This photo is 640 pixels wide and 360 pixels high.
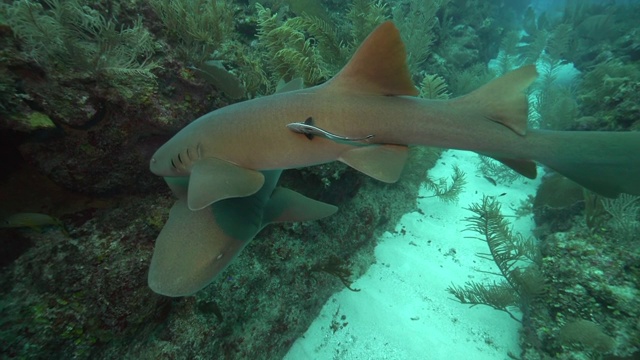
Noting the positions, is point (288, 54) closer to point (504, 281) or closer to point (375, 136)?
point (375, 136)

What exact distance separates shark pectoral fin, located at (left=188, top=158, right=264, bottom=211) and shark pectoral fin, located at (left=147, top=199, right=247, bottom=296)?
0.42 m

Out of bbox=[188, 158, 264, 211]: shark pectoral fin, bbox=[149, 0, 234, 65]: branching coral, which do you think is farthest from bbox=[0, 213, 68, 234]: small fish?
bbox=[149, 0, 234, 65]: branching coral

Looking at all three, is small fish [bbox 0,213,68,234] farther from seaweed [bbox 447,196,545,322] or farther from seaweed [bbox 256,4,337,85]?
seaweed [bbox 447,196,545,322]

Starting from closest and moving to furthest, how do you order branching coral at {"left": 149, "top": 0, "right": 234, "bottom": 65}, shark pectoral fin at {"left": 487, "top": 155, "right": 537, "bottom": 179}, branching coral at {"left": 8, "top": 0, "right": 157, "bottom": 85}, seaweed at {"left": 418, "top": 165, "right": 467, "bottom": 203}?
shark pectoral fin at {"left": 487, "top": 155, "right": 537, "bottom": 179} → branching coral at {"left": 8, "top": 0, "right": 157, "bottom": 85} → branching coral at {"left": 149, "top": 0, "right": 234, "bottom": 65} → seaweed at {"left": 418, "top": 165, "right": 467, "bottom": 203}

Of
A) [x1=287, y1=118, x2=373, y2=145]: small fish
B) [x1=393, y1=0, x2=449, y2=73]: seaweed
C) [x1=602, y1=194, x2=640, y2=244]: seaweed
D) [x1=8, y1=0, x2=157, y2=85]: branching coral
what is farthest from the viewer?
[x1=393, y1=0, x2=449, y2=73]: seaweed

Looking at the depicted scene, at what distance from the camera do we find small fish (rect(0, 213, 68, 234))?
226 cm

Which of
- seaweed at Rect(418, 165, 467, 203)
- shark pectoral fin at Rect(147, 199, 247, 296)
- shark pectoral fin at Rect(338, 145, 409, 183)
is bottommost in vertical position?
shark pectoral fin at Rect(147, 199, 247, 296)

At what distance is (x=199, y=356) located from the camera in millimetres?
2377

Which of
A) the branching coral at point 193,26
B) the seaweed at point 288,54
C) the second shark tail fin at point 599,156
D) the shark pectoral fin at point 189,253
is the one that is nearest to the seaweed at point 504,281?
the second shark tail fin at point 599,156

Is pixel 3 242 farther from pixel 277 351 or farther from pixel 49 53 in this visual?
pixel 277 351

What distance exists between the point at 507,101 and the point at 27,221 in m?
3.88

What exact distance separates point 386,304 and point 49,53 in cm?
454

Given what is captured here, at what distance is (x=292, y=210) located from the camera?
8.68 ft

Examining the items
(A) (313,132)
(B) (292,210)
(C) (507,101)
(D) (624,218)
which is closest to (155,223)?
(B) (292,210)
